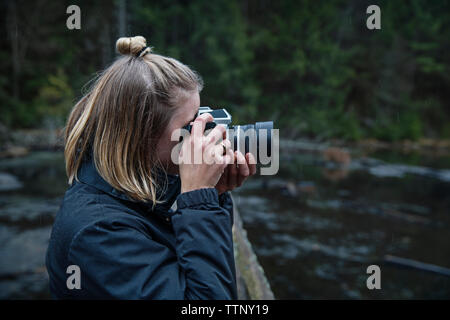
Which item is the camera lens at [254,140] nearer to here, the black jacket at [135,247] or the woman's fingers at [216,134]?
the woman's fingers at [216,134]

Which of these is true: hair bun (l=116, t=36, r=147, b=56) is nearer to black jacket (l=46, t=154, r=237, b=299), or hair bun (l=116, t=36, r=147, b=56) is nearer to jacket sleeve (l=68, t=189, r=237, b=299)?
black jacket (l=46, t=154, r=237, b=299)

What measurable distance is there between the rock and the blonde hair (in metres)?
8.67

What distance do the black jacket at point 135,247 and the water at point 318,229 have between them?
3.36 metres

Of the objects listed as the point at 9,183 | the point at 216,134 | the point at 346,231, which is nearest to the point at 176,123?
the point at 216,134

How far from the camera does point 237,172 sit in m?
1.33

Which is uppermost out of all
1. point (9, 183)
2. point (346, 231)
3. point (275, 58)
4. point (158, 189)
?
point (275, 58)

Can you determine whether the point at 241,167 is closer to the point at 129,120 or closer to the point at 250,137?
the point at 250,137

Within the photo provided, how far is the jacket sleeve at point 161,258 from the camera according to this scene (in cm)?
88

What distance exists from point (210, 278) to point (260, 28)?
988 inches

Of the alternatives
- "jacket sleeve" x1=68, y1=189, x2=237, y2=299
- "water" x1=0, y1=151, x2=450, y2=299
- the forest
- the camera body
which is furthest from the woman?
the forest

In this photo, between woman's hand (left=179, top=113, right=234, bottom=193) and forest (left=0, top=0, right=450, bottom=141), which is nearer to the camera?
woman's hand (left=179, top=113, right=234, bottom=193)

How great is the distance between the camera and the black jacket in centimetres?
88

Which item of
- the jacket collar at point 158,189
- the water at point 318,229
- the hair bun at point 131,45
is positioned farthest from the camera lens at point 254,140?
the water at point 318,229

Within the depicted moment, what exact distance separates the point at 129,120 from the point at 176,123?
6.0 inches
